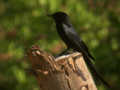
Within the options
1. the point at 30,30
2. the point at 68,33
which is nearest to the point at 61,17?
the point at 68,33

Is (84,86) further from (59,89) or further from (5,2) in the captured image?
(5,2)

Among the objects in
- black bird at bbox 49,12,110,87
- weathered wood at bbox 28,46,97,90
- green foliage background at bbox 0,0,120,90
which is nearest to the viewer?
weathered wood at bbox 28,46,97,90

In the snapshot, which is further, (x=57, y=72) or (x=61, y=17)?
(x=61, y=17)

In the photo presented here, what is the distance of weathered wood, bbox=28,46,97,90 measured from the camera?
109 inches

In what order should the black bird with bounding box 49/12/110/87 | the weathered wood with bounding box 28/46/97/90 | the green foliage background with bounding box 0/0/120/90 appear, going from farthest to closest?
the green foliage background with bounding box 0/0/120/90 < the black bird with bounding box 49/12/110/87 < the weathered wood with bounding box 28/46/97/90

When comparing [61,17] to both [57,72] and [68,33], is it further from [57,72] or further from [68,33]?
[57,72]

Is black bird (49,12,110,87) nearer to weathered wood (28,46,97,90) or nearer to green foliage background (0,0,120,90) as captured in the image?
green foliage background (0,0,120,90)

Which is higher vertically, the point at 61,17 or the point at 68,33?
the point at 61,17

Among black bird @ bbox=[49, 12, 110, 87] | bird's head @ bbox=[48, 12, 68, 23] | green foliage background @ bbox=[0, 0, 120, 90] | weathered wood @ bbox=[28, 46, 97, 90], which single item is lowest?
green foliage background @ bbox=[0, 0, 120, 90]

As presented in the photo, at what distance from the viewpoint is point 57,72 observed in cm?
278

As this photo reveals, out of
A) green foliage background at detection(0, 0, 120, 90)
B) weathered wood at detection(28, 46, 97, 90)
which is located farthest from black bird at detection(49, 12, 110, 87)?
weathered wood at detection(28, 46, 97, 90)

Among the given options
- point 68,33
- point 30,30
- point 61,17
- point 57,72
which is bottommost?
point 30,30

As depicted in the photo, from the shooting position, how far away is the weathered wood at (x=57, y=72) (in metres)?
2.78

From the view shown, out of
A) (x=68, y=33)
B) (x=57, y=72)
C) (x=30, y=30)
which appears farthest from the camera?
(x=30, y=30)
